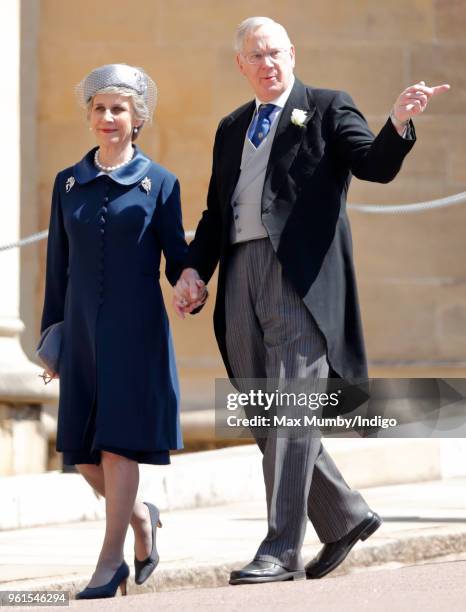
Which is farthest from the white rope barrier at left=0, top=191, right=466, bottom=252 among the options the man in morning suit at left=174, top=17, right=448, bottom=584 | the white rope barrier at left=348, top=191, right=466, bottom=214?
the man in morning suit at left=174, top=17, right=448, bottom=584

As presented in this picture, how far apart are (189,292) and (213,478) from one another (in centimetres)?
291

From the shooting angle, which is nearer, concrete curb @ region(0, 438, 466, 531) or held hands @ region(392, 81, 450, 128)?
held hands @ region(392, 81, 450, 128)

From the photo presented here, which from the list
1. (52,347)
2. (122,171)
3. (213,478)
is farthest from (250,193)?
(213,478)

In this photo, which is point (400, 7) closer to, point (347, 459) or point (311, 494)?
point (347, 459)

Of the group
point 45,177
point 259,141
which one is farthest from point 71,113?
point 259,141

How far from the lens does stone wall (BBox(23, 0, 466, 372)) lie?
1055cm

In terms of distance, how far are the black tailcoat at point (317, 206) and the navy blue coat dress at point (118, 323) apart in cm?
20

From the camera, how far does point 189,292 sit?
213 inches

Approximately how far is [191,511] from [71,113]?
3.51m

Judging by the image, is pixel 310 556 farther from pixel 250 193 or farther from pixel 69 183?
pixel 69 183

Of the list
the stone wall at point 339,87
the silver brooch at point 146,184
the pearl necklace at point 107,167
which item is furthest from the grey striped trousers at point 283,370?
the stone wall at point 339,87

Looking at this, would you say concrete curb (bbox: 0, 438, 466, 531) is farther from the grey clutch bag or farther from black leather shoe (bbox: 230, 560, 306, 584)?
black leather shoe (bbox: 230, 560, 306, 584)

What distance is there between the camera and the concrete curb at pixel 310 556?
5.46 meters

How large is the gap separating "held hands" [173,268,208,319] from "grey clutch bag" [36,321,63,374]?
0.36m
